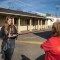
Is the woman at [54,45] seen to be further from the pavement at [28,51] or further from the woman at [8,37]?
the pavement at [28,51]

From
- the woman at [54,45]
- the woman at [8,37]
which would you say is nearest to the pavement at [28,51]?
the woman at [8,37]

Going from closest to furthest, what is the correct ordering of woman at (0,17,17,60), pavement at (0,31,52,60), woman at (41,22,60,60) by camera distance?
woman at (41,22,60,60)
woman at (0,17,17,60)
pavement at (0,31,52,60)

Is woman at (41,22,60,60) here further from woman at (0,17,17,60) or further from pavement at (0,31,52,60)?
pavement at (0,31,52,60)

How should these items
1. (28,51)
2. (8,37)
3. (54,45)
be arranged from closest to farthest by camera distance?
(54,45) < (8,37) < (28,51)

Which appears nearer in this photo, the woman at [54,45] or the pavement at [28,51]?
the woman at [54,45]

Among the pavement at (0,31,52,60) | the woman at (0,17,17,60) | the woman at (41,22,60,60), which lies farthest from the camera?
the pavement at (0,31,52,60)

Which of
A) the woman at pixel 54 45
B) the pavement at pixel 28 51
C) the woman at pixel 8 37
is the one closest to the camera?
the woman at pixel 54 45

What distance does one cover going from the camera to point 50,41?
3.71 m

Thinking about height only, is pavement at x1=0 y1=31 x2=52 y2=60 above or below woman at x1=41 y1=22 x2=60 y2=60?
below

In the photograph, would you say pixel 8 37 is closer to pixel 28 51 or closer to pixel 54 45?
pixel 54 45

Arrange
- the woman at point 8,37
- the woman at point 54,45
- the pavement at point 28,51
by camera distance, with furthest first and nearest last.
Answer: the pavement at point 28,51, the woman at point 8,37, the woman at point 54,45

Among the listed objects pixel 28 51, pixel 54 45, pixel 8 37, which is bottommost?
pixel 28 51

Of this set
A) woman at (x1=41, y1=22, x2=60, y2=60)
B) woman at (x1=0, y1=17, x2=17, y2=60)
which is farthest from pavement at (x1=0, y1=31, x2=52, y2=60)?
woman at (x1=41, y1=22, x2=60, y2=60)

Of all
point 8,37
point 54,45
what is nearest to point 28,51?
point 8,37
